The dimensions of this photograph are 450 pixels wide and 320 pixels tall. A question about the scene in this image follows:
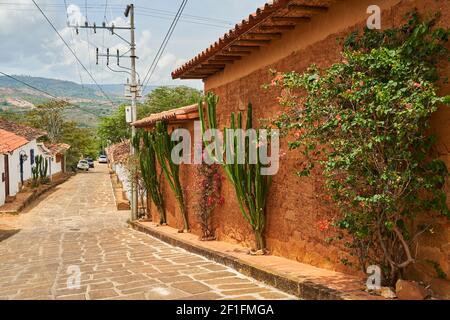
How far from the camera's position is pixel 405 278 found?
4.30 meters

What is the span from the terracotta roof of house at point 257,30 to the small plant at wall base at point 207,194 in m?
2.04

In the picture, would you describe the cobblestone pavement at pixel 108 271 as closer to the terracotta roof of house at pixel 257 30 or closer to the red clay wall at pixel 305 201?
the red clay wall at pixel 305 201

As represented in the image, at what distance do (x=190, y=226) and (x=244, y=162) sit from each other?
447 centimetres

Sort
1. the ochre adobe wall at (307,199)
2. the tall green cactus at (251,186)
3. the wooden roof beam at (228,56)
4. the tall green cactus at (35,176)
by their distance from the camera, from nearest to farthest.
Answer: the ochre adobe wall at (307,199), the tall green cactus at (251,186), the wooden roof beam at (228,56), the tall green cactus at (35,176)

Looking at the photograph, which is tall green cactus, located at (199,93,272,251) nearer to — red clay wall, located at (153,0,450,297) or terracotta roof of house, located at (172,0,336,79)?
red clay wall, located at (153,0,450,297)

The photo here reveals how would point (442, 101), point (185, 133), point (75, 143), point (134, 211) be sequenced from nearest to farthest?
point (442, 101), point (185, 133), point (134, 211), point (75, 143)

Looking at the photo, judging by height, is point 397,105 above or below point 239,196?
above

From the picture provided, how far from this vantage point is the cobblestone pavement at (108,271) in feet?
17.5

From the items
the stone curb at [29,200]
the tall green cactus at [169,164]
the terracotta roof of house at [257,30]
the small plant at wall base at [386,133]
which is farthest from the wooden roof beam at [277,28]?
the stone curb at [29,200]

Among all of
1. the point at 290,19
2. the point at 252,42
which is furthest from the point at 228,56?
the point at 290,19

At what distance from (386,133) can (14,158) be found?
25.6m

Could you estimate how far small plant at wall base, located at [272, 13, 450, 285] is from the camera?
3.77 m

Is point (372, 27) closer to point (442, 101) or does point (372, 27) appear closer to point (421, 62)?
point (421, 62)
